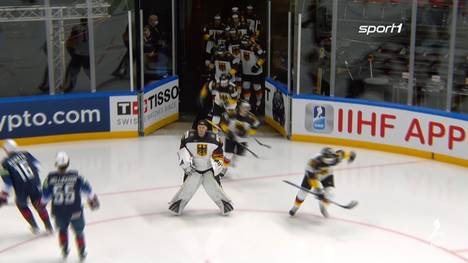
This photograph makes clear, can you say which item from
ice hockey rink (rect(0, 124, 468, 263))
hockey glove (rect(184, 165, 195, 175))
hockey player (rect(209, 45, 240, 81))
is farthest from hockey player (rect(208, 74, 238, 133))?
hockey player (rect(209, 45, 240, 81))

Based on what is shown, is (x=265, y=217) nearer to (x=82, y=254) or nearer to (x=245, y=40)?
(x=82, y=254)

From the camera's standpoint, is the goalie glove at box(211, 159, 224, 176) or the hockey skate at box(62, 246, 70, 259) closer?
the hockey skate at box(62, 246, 70, 259)

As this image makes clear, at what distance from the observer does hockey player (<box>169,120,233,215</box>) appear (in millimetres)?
9648

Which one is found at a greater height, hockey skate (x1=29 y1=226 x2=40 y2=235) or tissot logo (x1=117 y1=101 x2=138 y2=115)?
tissot logo (x1=117 y1=101 x2=138 y2=115)

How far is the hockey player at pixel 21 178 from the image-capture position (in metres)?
8.80

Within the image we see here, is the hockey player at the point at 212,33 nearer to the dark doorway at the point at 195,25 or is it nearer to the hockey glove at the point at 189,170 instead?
the dark doorway at the point at 195,25

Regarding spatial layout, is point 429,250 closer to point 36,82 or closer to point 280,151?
point 280,151

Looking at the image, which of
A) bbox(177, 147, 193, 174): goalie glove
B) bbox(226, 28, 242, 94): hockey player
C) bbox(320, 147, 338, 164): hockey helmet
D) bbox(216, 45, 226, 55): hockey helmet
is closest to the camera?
bbox(320, 147, 338, 164): hockey helmet

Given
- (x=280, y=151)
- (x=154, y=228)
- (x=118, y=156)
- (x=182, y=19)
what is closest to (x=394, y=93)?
(x=280, y=151)

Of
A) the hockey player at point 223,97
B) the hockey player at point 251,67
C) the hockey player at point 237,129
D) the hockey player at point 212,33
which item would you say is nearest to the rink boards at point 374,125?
the hockey player at point 251,67

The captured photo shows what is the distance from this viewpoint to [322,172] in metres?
9.50

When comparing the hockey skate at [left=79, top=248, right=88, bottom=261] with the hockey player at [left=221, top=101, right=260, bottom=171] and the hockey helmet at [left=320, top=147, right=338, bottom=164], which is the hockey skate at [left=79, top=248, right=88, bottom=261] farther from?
the hockey player at [left=221, top=101, right=260, bottom=171]

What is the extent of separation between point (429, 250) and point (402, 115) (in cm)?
442

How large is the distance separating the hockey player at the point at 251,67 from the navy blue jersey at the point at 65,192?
8.17m
